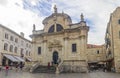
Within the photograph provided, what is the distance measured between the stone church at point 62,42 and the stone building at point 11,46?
8.66 m

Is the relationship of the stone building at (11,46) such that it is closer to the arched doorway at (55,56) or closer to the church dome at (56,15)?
the church dome at (56,15)

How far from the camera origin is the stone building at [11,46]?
40344mm

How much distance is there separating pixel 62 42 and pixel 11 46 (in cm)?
1802

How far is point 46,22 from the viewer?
3562 cm

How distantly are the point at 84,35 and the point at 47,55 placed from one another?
8.92m

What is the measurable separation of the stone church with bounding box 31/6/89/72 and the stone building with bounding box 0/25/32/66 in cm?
866

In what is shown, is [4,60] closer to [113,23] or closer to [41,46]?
[41,46]

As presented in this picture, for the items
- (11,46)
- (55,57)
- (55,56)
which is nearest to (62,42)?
(55,56)

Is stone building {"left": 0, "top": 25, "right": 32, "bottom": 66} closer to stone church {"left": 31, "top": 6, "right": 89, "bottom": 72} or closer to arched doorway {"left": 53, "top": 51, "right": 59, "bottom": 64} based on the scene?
stone church {"left": 31, "top": 6, "right": 89, "bottom": 72}

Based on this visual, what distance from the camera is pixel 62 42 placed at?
3300 cm

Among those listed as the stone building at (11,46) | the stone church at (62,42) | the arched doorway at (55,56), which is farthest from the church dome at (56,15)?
the stone building at (11,46)

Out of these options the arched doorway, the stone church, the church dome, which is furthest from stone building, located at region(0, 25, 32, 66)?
the arched doorway

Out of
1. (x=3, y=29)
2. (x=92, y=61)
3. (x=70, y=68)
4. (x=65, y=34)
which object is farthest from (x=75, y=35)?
(x=92, y=61)

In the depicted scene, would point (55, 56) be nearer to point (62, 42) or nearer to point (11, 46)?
point (62, 42)
